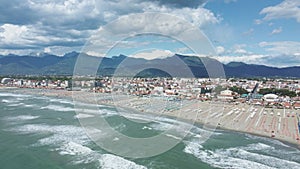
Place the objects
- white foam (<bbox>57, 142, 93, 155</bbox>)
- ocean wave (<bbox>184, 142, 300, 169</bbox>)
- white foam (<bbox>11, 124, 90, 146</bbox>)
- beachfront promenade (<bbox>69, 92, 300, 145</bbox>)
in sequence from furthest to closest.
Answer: beachfront promenade (<bbox>69, 92, 300, 145</bbox>)
white foam (<bbox>11, 124, 90, 146</bbox>)
white foam (<bbox>57, 142, 93, 155</bbox>)
ocean wave (<bbox>184, 142, 300, 169</bbox>)

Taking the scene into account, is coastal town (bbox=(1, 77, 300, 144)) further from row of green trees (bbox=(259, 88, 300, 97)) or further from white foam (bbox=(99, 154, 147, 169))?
white foam (bbox=(99, 154, 147, 169))

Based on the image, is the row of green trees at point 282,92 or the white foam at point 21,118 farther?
the row of green trees at point 282,92

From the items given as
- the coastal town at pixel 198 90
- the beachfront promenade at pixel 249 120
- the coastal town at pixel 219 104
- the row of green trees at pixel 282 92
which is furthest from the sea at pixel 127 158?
the row of green trees at pixel 282 92

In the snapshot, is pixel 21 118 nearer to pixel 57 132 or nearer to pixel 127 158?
pixel 57 132

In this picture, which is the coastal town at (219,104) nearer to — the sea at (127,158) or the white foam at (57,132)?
the sea at (127,158)

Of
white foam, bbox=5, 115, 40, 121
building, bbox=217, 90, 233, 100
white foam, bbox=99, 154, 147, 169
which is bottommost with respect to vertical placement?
white foam, bbox=99, 154, 147, 169

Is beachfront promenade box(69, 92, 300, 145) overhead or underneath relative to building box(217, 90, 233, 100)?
underneath

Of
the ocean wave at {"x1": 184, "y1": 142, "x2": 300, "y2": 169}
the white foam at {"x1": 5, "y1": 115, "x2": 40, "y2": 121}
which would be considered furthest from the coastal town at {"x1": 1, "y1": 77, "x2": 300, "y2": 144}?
the white foam at {"x1": 5, "y1": 115, "x2": 40, "y2": 121}
